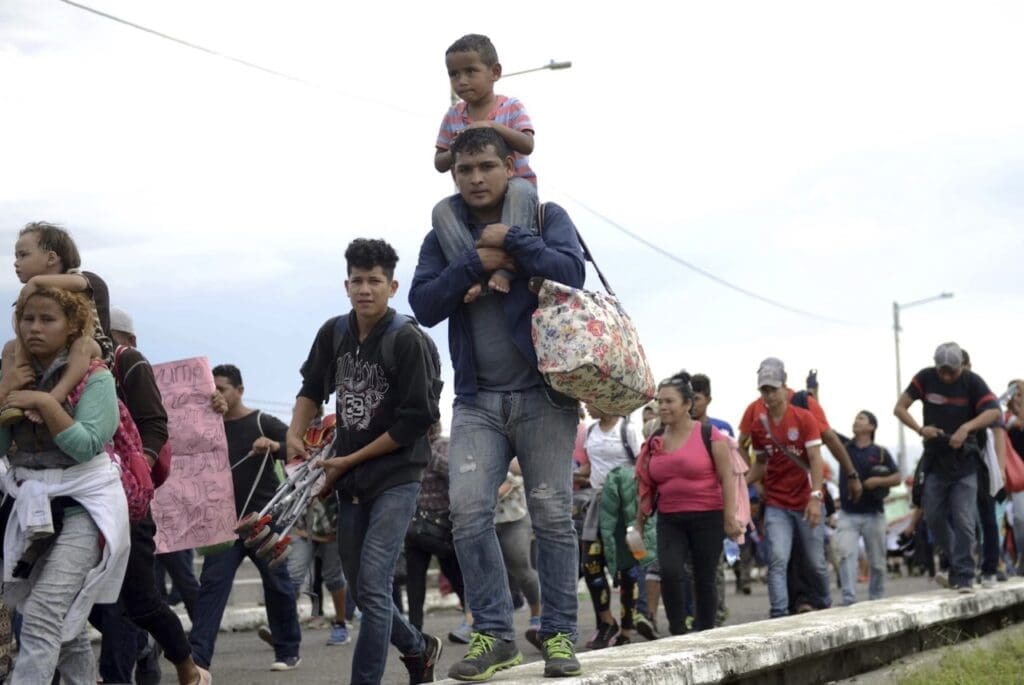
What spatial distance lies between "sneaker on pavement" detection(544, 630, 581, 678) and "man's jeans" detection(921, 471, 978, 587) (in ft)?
23.2

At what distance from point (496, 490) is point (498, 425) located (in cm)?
26

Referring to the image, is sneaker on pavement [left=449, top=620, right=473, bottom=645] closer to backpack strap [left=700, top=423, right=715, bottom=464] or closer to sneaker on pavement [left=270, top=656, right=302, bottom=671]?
sneaker on pavement [left=270, top=656, right=302, bottom=671]

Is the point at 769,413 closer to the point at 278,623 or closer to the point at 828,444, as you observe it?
the point at 828,444

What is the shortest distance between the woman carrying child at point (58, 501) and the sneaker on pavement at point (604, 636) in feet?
19.9

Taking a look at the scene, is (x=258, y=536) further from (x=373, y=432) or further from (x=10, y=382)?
(x=10, y=382)

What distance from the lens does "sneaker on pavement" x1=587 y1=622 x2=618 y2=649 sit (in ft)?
40.1

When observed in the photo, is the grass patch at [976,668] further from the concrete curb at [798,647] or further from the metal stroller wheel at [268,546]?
the metal stroller wheel at [268,546]

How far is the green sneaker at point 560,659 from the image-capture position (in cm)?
589

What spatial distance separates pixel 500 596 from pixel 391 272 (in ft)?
6.72

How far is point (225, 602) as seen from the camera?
9906 mm

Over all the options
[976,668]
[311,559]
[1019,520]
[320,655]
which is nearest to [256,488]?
[320,655]

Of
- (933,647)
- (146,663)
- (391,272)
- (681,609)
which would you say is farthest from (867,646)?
(146,663)

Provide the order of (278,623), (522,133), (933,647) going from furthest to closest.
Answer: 1. (278,623)
2. (933,647)
3. (522,133)

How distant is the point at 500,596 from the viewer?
243 inches
